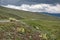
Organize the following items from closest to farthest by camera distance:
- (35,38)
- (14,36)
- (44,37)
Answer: (14,36), (35,38), (44,37)

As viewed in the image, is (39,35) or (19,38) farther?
(39,35)

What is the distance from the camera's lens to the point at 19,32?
30.4m

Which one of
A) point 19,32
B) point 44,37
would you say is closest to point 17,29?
point 19,32

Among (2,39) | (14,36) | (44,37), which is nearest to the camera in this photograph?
(2,39)

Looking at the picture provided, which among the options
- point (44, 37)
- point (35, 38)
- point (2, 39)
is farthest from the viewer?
point (44, 37)

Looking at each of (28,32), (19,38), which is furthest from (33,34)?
(19,38)

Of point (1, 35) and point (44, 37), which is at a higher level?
point (1, 35)

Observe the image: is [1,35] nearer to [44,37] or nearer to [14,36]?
[14,36]

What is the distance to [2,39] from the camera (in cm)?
2691

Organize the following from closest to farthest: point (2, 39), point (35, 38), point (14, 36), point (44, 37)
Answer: point (2, 39) < point (14, 36) < point (35, 38) < point (44, 37)

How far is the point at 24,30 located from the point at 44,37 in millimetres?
3798

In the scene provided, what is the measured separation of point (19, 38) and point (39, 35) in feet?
14.5

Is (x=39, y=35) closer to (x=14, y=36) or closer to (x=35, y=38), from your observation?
(x=35, y=38)

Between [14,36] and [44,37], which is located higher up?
[14,36]
